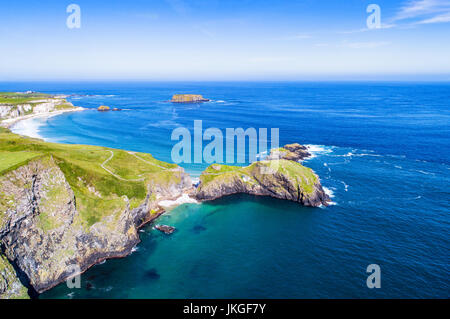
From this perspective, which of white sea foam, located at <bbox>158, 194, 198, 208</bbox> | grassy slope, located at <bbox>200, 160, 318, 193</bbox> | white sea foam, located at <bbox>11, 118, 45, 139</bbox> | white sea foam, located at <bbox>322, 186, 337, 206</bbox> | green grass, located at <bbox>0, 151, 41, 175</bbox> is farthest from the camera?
white sea foam, located at <bbox>11, 118, 45, 139</bbox>

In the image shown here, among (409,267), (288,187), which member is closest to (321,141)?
(288,187)

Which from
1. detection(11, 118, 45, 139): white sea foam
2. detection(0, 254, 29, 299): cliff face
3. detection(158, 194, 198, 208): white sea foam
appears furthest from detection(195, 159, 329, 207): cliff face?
detection(11, 118, 45, 139): white sea foam

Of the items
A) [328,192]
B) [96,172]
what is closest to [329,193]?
[328,192]

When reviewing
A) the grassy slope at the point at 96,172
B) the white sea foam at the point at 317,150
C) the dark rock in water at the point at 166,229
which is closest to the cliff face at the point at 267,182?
the grassy slope at the point at 96,172

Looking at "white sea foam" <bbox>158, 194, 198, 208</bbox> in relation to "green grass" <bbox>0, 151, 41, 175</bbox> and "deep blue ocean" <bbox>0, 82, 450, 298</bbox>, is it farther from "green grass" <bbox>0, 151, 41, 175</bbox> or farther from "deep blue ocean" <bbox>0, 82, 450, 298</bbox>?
"green grass" <bbox>0, 151, 41, 175</bbox>

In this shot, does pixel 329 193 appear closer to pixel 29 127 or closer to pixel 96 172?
pixel 96 172

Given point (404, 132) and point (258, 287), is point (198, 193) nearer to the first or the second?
point (258, 287)

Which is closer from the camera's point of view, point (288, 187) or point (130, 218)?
point (130, 218)
